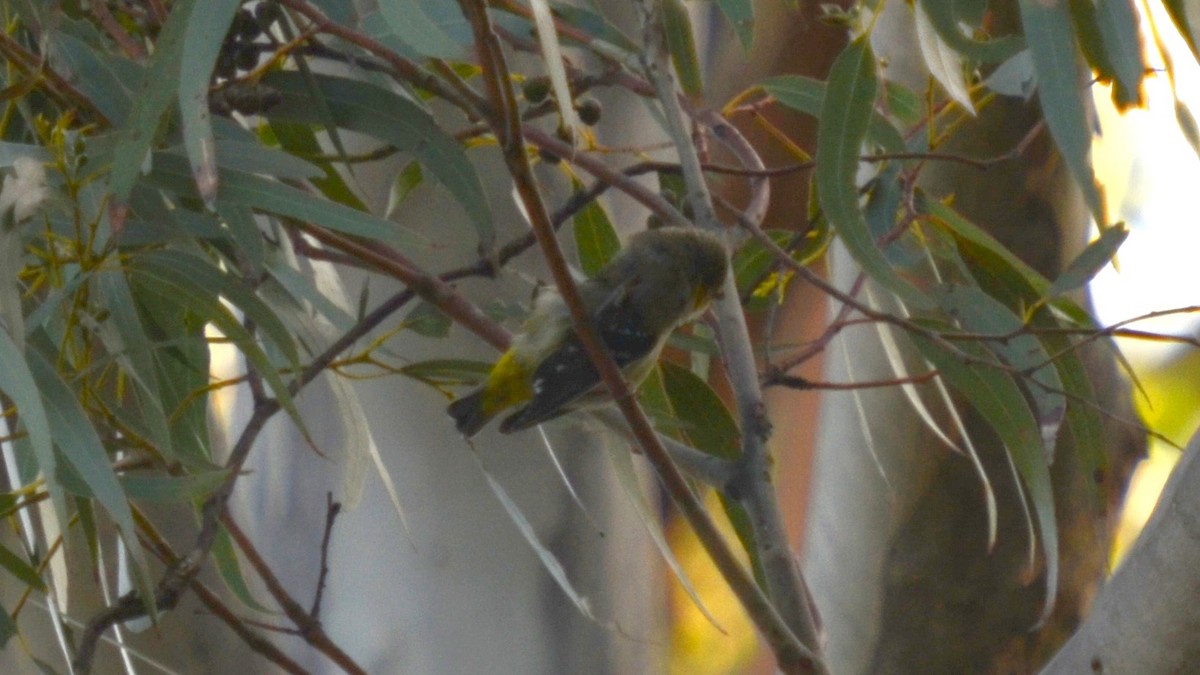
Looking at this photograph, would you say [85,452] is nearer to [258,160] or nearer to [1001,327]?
[258,160]

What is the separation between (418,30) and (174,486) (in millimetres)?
338

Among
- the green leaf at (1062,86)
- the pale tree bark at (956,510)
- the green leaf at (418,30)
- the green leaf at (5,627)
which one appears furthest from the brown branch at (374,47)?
the pale tree bark at (956,510)

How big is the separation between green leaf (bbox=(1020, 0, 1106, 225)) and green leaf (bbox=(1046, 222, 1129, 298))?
0.10 feet

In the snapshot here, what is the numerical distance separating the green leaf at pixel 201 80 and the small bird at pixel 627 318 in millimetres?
290

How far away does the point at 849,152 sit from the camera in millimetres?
852

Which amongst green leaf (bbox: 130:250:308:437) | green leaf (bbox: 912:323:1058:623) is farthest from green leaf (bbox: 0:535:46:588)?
green leaf (bbox: 912:323:1058:623)

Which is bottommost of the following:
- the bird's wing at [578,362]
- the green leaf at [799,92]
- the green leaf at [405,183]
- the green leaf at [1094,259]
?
the bird's wing at [578,362]

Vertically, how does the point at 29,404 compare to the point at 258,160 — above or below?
below

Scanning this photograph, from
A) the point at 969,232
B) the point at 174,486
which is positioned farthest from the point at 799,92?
the point at 174,486

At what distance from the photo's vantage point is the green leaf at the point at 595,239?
3.95 feet

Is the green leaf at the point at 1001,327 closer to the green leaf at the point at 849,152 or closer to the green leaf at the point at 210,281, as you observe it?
the green leaf at the point at 849,152

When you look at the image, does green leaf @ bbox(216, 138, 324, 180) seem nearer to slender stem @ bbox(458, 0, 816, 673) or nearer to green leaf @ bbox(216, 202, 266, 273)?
green leaf @ bbox(216, 202, 266, 273)

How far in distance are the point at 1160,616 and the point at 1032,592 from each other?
2.44ft

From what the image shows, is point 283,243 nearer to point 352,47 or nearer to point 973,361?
point 352,47
